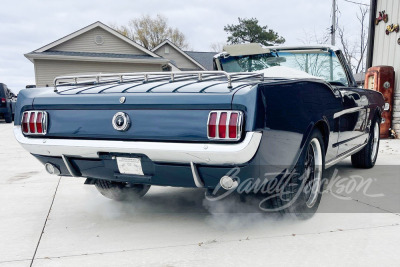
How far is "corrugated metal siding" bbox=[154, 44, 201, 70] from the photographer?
3042cm

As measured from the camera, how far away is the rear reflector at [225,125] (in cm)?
242

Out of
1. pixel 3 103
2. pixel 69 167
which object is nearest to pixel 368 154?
pixel 69 167

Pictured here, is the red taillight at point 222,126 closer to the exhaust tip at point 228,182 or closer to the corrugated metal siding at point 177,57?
the exhaust tip at point 228,182

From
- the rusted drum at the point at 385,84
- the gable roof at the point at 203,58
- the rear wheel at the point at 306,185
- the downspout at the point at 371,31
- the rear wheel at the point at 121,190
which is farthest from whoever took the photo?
the gable roof at the point at 203,58

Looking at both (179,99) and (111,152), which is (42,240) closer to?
(111,152)

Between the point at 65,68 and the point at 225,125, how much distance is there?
1941cm

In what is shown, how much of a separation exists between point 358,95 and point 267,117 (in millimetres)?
2190

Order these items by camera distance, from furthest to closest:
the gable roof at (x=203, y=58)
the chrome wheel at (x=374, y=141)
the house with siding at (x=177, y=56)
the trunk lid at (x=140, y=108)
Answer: the gable roof at (x=203, y=58) < the house with siding at (x=177, y=56) < the chrome wheel at (x=374, y=141) < the trunk lid at (x=140, y=108)

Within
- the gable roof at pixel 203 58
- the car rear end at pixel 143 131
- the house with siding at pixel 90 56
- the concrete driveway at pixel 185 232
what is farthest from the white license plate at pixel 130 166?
the gable roof at pixel 203 58

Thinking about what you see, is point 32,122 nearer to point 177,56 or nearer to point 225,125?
point 225,125

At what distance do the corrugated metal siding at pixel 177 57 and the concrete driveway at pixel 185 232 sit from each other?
2690 cm

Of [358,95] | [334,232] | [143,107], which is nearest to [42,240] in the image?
[143,107]

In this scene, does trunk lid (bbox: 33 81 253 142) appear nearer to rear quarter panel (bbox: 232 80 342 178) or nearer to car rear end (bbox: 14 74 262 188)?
car rear end (bbox: 14 74 262 188)

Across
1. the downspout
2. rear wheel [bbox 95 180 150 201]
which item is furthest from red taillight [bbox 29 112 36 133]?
the downspout
